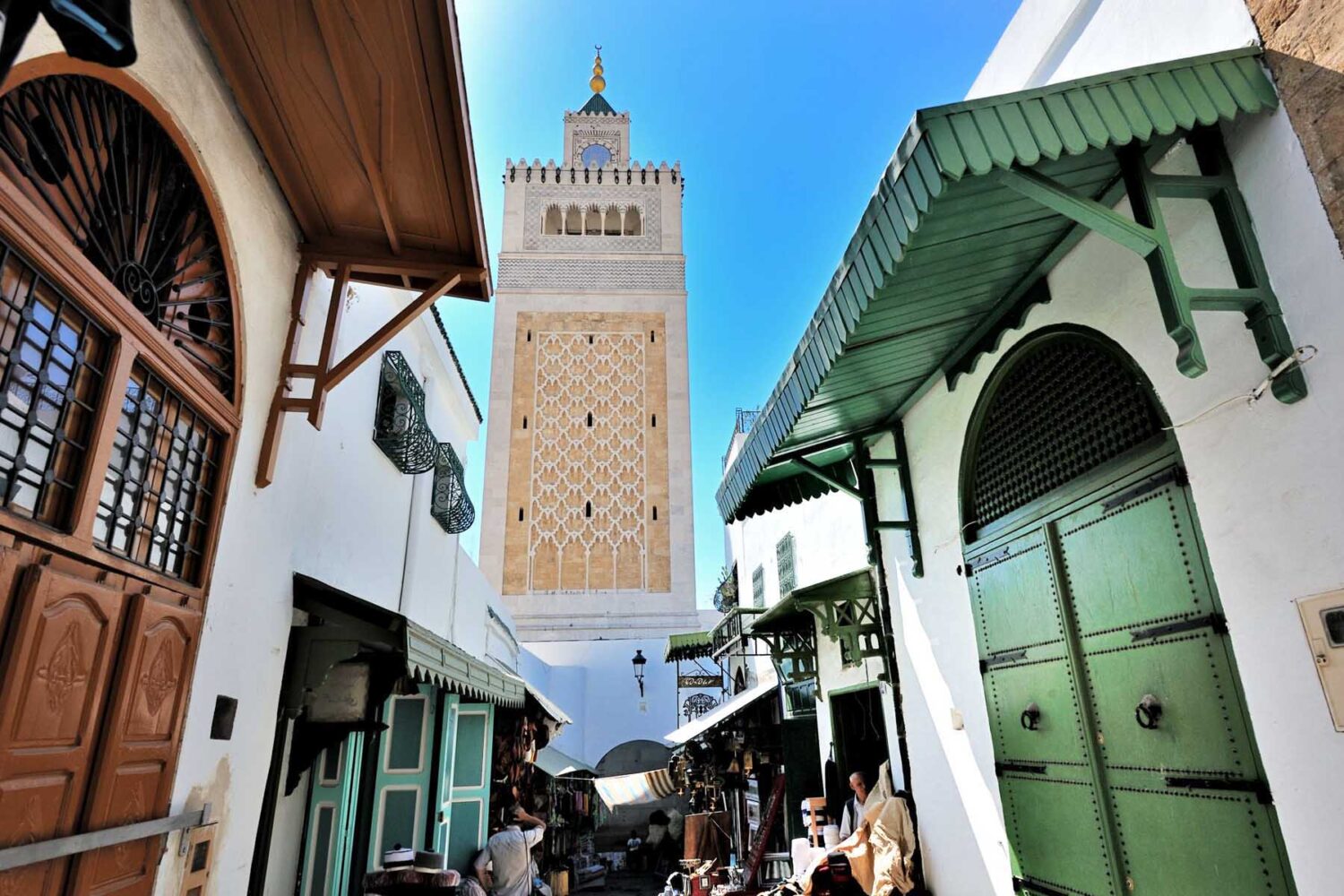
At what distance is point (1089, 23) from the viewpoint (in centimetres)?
316

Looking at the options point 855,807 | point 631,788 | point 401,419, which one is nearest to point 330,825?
point 401,419

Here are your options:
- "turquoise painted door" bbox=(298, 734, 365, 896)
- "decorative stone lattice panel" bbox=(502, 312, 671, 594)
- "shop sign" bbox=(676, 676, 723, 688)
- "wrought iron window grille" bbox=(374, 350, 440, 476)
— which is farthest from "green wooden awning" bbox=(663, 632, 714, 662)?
"turquoise painted door" bbox=(298, 734, 365, 896)

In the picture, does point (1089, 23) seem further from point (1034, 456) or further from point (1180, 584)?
point (1180, 584)

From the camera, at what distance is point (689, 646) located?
13.8m

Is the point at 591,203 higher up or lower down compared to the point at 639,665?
higher up

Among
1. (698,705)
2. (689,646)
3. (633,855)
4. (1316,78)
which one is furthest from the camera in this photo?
(698,705)

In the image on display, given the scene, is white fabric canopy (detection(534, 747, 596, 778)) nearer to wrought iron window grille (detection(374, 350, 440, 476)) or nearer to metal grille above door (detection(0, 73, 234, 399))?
wrought iron window grille (detection(374, 350, 440, 476))

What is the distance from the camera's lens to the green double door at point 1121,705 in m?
2.24

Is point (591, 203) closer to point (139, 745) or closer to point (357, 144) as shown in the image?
point (357, 144)

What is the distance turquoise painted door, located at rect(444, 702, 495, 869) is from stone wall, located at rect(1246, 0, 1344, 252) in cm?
653

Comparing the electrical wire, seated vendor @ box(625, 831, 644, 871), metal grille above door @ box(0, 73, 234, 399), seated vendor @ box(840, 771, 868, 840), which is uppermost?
metal grille above door @ box(0, 73, 234, 399)

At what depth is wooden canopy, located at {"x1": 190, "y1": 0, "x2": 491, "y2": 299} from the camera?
8.97 ft

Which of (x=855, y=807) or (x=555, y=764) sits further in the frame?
(x=555, y=764)

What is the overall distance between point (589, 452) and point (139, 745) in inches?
768
